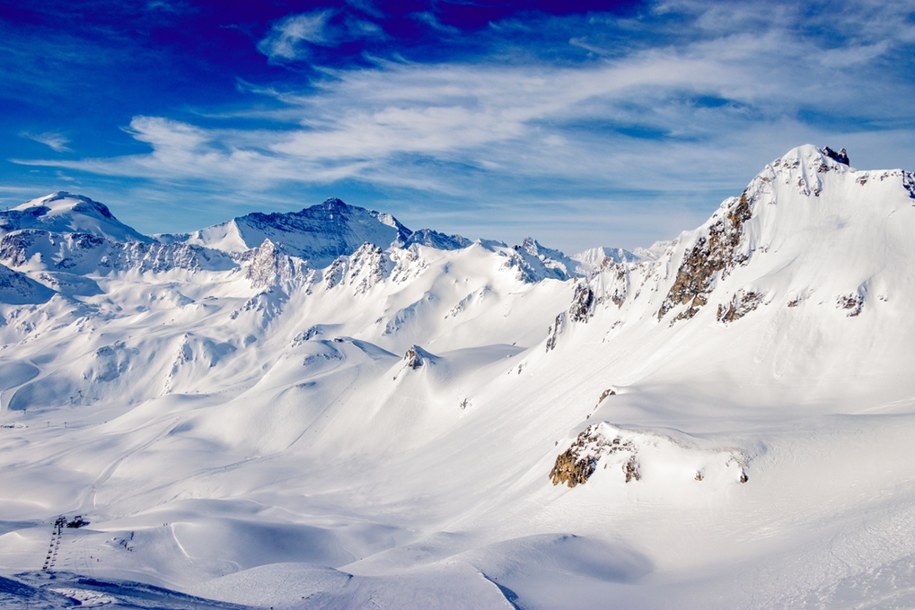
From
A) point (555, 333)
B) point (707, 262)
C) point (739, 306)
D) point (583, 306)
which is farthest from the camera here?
point (583, 306)

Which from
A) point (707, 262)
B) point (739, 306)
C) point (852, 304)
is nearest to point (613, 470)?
point (852, 304)

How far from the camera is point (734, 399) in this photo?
59.5m

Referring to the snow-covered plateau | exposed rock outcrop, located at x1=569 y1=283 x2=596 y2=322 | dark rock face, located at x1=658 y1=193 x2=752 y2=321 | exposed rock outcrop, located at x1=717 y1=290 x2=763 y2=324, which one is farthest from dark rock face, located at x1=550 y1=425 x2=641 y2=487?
exposed rock outcrop, located at x1=569 y1=283 x2=596 y2=322

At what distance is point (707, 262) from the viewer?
9062 centimetres

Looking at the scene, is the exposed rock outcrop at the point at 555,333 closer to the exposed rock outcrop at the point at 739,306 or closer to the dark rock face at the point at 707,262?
the dark rock face at the point at 707,262

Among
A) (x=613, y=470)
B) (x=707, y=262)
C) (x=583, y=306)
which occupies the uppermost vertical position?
(x=707, y=262)

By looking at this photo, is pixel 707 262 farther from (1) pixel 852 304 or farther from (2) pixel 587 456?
(2) pixel 587 456

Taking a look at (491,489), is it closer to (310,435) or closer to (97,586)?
(97,586)

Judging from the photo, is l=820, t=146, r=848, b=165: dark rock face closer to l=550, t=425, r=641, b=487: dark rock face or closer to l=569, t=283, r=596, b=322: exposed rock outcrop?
l=569, t=283, r=596, b=322: exposed rock outcrop

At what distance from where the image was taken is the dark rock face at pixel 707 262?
87.1 metres

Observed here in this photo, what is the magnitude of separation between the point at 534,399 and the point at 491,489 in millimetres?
29546

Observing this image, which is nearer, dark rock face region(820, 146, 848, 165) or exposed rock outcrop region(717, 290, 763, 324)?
exposed rock outcrop region(717, 290, 763, 324)

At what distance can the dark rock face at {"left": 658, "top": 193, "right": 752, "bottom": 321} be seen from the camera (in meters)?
87.1

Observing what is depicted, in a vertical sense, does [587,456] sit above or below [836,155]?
below
